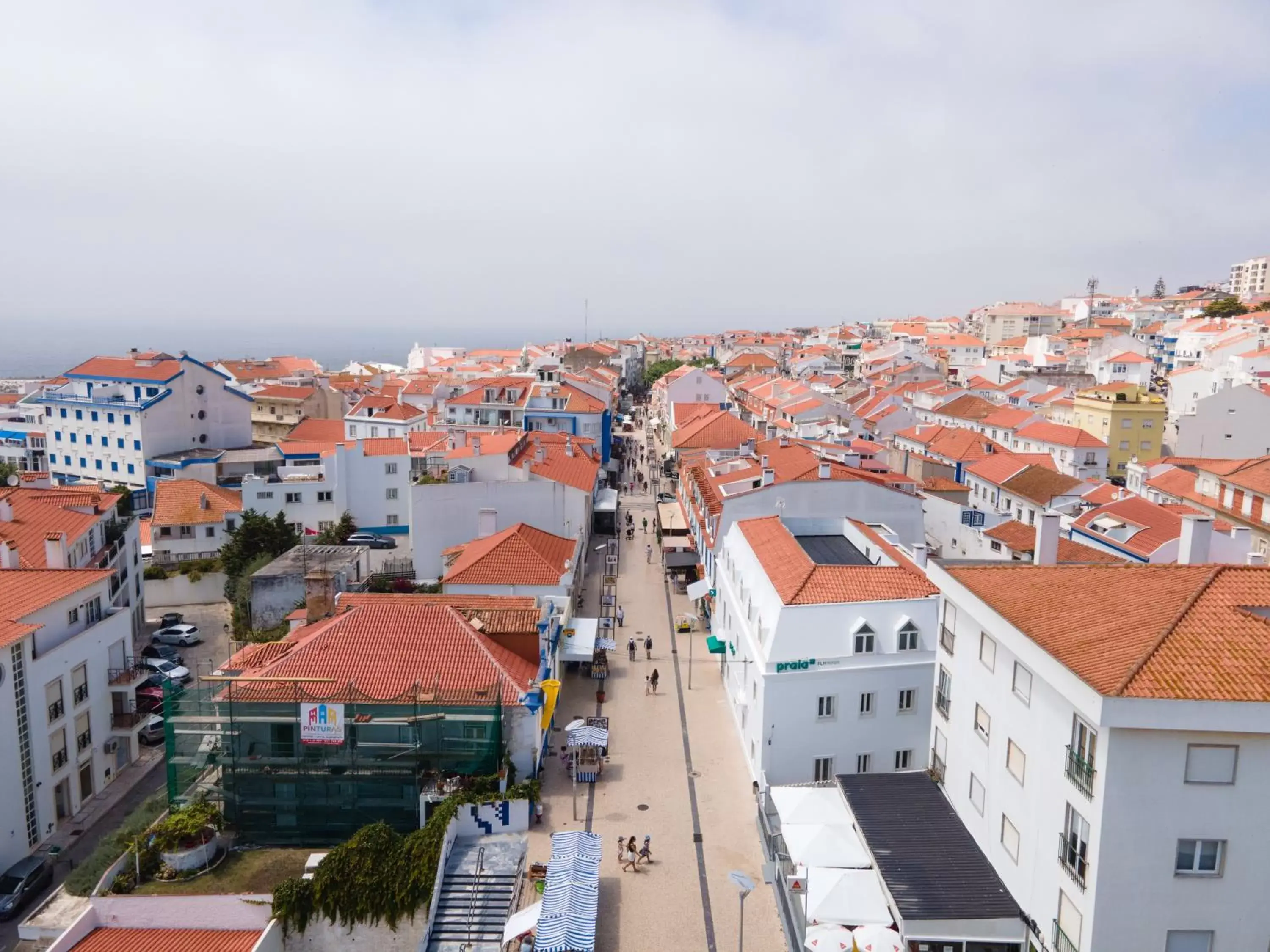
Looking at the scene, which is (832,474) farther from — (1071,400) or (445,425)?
(1071,400)

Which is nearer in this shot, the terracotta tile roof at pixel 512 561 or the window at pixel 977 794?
the window at pixel 977 794

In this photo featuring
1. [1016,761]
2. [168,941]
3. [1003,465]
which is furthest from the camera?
[1003,465]

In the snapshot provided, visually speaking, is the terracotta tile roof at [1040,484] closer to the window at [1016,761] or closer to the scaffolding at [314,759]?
the window at [1016,761]

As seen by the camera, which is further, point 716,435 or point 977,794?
point 716,435

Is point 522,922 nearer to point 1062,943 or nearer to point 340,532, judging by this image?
point 1062,943

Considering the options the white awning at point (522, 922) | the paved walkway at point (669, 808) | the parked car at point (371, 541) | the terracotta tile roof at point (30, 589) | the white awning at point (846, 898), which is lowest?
the paved walkway at point (669, 808)

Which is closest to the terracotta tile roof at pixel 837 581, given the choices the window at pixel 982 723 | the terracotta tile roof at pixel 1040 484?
the window at pixel 982 723

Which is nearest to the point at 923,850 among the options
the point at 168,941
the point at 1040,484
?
the point at 168,941
